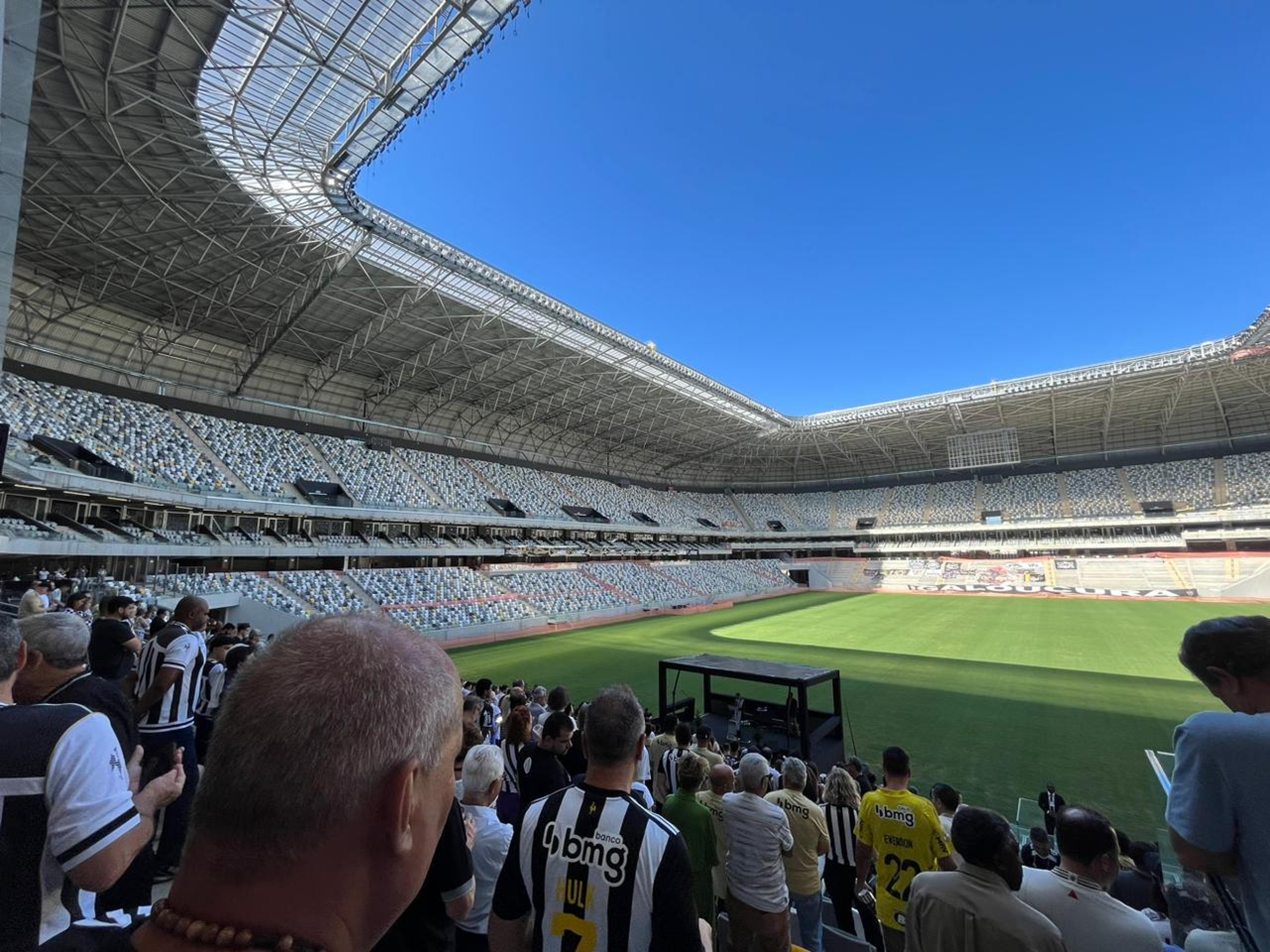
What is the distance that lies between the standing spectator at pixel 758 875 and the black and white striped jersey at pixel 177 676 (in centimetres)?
480

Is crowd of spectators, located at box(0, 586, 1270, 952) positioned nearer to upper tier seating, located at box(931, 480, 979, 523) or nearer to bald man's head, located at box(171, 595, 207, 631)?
bald man's head, located at box(171, 595, 207, 631)

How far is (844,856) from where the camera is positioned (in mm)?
5391

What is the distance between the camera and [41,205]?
58.0 ft

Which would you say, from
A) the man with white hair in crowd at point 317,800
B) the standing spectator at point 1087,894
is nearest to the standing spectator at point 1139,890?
the standing spectator at point 1087,894

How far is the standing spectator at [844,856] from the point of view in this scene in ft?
17.5

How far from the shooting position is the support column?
20.8 feet

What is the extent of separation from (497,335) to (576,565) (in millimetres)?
18104

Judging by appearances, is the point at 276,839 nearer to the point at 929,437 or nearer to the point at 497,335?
the point at 497,335

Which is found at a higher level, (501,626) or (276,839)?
(276,839)

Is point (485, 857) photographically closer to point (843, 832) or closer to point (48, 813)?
point (48, 813)

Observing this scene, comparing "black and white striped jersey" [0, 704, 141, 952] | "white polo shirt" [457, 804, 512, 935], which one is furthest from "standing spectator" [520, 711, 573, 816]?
"black and white striped jersey" [0, 704, 141, 952]

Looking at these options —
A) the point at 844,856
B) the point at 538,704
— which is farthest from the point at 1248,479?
the point at 538,704

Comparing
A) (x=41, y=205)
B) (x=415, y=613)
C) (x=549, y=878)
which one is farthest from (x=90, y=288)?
(x=549, y=878)

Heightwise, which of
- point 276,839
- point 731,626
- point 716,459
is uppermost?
point 716,459
